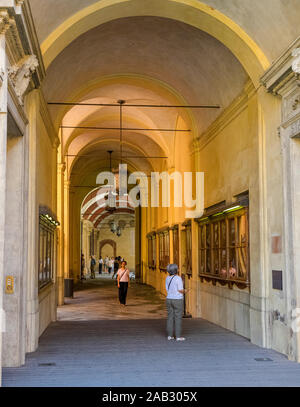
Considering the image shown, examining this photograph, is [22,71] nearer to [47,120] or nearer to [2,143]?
[2,143]

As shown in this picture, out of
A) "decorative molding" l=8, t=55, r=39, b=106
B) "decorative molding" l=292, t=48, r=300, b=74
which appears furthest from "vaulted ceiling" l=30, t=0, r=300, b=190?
"decorative molding" l=8, t=55, r=39, b=106

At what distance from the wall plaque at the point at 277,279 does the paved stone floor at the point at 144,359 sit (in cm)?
110

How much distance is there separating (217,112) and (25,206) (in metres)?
6.50

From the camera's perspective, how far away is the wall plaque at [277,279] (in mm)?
8516

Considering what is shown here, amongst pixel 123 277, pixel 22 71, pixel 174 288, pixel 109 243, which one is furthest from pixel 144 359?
pixel 109 243

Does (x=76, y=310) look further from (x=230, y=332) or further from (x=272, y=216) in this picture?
(x=272, y=216)

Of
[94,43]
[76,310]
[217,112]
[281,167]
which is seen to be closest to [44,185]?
[94,43]

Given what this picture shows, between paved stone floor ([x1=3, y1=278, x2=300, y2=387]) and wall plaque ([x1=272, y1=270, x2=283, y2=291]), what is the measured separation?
1.10 m

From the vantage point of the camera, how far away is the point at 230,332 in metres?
11.0

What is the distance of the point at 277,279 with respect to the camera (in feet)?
28.3

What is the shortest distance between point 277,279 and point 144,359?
2602mm

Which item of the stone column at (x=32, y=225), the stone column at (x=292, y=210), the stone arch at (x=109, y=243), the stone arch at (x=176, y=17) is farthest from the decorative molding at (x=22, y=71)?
the stone arch at (x=109, y=243)
